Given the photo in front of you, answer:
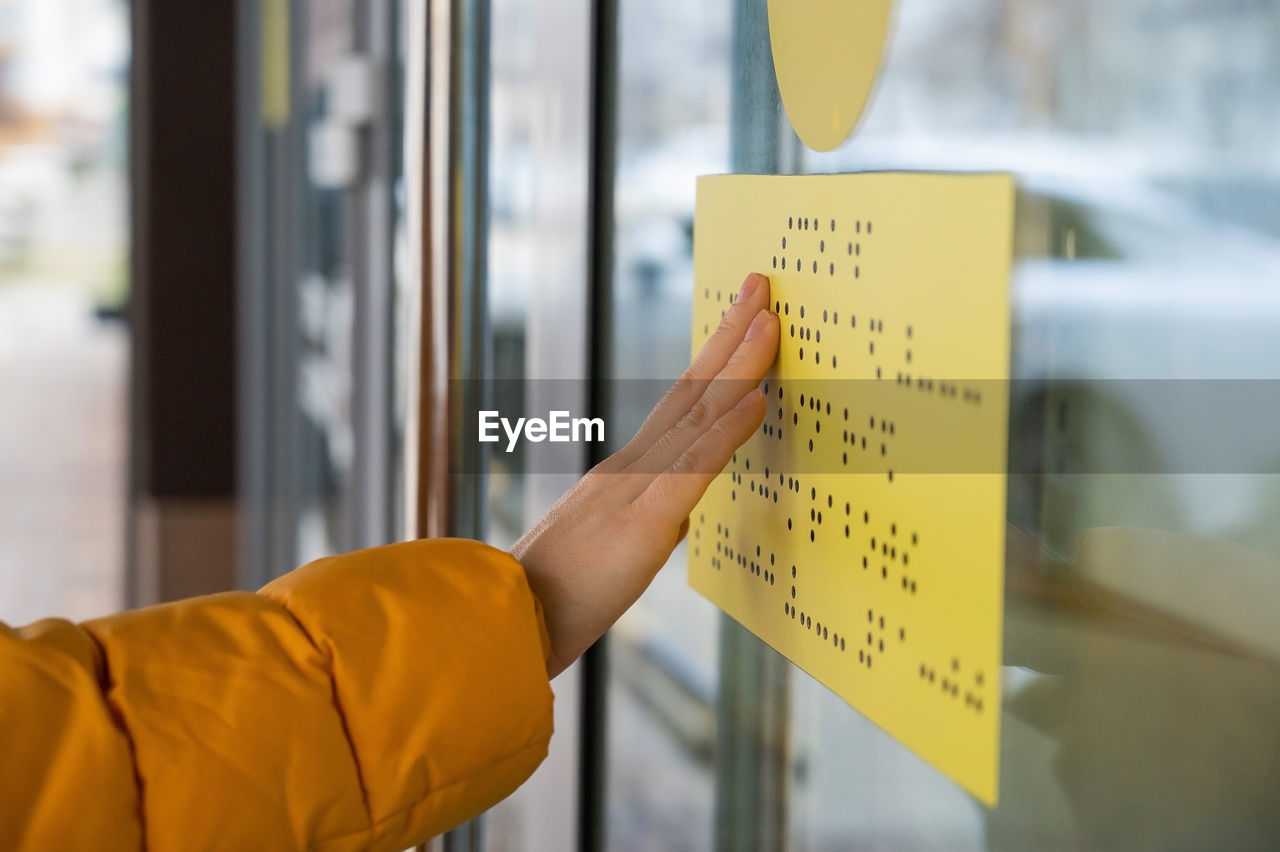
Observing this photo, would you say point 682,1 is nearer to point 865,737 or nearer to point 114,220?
point 865,737

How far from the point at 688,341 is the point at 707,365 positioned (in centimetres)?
13

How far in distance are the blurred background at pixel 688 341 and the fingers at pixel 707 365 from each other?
56 mm

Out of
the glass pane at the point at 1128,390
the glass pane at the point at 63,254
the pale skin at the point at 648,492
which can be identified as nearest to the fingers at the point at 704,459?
the pale skin at the point at 648,492

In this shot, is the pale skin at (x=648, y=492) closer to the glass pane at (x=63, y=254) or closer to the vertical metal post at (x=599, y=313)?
the vertical metal post at (x=599, y=313)

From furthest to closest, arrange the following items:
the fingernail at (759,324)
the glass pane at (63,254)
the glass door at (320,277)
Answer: the glass pane at (63,254), the glass door at (320,277), the fingernail at (759,324)

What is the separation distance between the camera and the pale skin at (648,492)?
409 mm

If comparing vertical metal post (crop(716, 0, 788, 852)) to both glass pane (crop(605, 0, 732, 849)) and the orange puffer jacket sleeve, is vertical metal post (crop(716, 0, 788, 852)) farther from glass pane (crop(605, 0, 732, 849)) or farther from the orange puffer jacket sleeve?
the orange puffer jacket sleeve

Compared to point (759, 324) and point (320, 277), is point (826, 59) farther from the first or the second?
point (320, 277)

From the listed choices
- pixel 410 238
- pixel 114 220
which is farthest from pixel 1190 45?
pixel 114 220

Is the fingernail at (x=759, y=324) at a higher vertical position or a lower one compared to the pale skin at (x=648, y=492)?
higher

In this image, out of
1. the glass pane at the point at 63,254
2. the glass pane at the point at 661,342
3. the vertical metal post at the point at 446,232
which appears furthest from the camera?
the glass pane at the point at 63,254

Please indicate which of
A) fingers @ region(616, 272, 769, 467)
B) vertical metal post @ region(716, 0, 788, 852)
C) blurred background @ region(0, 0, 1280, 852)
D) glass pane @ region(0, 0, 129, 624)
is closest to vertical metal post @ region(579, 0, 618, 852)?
blurred background @ region(0, 0, 1280, 852)

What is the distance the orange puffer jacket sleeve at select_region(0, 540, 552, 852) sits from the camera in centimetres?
36

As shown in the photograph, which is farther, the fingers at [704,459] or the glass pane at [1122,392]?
the fingers at [704,459]
